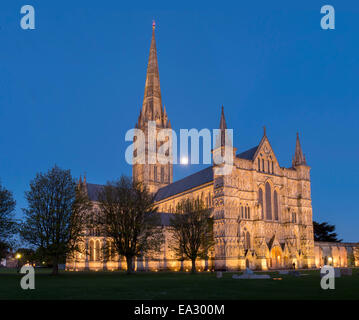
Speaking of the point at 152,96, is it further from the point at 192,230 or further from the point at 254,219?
the point at 192,230

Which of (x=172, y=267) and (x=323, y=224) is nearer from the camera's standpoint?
(x=172, y=267)

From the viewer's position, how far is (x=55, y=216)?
45.8 m

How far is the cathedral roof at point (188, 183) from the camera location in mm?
75688

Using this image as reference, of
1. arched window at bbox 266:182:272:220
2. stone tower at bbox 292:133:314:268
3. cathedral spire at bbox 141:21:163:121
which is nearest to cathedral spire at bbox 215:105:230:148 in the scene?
arched window at bbox 266:182:272:220

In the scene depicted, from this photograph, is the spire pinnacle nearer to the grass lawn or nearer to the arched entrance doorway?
the arched entrance doorway

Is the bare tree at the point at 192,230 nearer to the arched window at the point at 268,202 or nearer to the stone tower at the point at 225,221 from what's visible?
the stone tower at the point at 225,221

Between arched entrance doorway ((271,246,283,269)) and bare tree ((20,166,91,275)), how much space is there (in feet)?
111

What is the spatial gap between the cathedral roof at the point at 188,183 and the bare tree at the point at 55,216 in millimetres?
30899

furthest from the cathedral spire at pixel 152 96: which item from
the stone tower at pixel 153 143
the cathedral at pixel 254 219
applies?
the cathedral at pixel 254 219

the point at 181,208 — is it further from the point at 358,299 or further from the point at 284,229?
the point at 358,299

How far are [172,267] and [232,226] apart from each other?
1830 centimetres

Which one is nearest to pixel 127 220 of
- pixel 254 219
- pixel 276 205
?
pixel 254 219

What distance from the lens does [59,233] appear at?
45.0 meters
